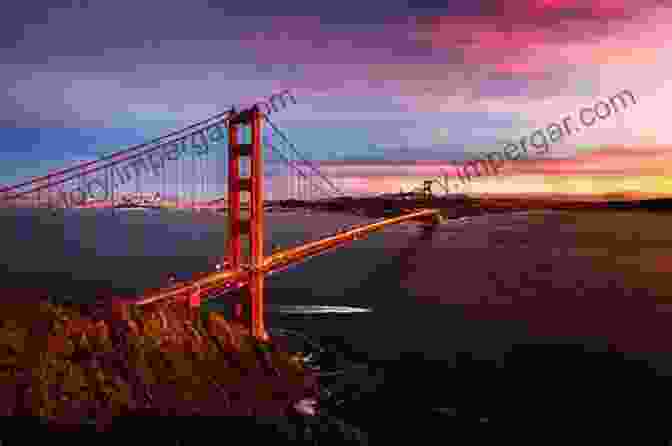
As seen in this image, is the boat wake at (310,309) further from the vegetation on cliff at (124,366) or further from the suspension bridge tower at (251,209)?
the vegetation on cliff at (124,366)

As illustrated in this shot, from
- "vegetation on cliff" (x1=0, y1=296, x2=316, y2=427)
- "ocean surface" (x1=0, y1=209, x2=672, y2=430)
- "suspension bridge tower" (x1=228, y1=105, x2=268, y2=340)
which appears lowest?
"ocean surface" (x1=0, y1=209, x2=672, y2=430)

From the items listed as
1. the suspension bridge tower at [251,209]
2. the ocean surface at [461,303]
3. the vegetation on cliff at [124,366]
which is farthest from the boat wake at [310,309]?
the vegetation on cliff at [124,366]

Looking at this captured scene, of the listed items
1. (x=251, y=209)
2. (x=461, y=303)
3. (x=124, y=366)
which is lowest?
(x=461, y=303)

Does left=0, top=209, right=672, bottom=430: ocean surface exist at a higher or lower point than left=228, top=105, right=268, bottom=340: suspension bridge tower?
lower

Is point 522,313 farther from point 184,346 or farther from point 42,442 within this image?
point 42,442

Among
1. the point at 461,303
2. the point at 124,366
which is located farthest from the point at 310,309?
the point at 124,366

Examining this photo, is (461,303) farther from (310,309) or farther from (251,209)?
(251,209)

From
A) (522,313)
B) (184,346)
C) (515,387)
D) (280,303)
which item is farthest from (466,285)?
(184,346)

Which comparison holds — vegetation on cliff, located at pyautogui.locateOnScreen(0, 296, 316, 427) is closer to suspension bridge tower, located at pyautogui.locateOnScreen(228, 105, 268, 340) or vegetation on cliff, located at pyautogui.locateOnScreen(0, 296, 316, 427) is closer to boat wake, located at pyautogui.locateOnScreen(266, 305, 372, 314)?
suspension bridge tower, located at pyautogui.locateOnScreen(228, 105, 268, 340)

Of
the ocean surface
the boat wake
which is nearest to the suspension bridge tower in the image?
the ocean surface
